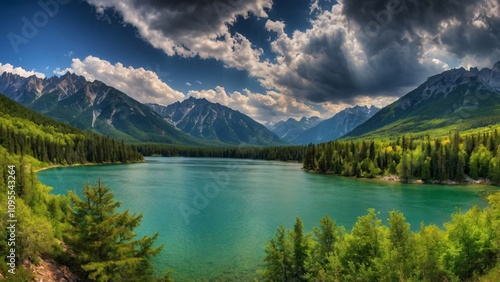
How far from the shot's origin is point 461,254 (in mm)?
25500

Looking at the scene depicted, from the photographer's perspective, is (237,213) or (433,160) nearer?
(237,213)

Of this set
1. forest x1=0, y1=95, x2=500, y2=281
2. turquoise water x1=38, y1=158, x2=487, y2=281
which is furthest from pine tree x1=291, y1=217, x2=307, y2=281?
turquoise water x1=38, y1=158, x2=487, y2=281

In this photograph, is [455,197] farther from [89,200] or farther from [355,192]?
[89,200]

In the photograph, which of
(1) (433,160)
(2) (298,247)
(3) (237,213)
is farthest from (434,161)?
(2) (298,247)

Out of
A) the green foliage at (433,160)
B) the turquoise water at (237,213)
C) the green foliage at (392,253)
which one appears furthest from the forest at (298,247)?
the green foliage at (433,160)

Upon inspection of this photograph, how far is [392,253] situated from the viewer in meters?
23.2

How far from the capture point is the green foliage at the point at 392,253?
924 inches

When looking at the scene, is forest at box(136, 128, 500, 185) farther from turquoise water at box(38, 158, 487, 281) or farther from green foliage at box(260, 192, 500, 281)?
green foliage at box(260, 192, 500, 281)

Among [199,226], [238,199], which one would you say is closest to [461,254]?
[199,226]

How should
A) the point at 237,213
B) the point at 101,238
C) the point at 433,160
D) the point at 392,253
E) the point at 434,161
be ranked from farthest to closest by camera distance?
the point at 433,160
the point at 434,161
the point at 237,213
the point at 101,238
the point at 392,253

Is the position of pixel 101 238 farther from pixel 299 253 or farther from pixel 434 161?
pixel 434 161

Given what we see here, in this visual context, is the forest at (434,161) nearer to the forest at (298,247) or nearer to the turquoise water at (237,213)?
the turquoise water at (237,213)

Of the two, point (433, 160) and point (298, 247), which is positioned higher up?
point (433, 160)

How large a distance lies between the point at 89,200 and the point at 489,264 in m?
33.6
